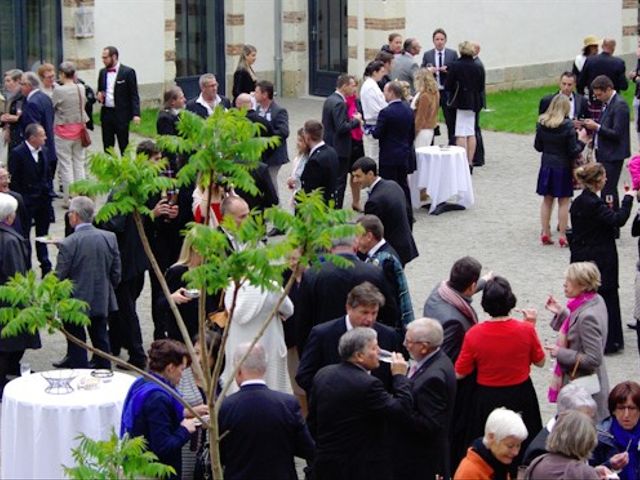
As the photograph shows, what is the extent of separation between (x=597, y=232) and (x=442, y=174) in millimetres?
5832

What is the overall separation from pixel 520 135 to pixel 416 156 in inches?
225

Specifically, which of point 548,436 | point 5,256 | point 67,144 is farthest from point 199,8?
point 548,436

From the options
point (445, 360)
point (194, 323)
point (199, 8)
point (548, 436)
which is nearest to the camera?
point (548, 436)

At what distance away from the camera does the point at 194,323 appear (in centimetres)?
1175

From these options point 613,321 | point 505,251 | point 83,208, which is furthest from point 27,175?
point 613,321

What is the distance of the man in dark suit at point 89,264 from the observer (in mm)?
12234

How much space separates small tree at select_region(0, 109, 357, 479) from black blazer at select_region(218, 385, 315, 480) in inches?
45.8

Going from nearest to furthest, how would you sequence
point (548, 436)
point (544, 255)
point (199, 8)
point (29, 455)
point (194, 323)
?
point (548, 436) < point (29, 455) < point (194, 323) < point (544, 255) < point (199, 8)

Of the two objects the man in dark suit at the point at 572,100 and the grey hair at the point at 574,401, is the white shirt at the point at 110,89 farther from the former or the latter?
the grey hair at the point at 574,401

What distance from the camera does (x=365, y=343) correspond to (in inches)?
350

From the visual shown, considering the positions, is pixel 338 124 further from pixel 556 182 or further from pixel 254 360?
pixel 254 360

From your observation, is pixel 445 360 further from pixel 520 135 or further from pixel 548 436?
pixel 520 135

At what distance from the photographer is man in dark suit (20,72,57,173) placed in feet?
58.2

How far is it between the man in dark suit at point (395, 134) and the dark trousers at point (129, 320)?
4980mm
